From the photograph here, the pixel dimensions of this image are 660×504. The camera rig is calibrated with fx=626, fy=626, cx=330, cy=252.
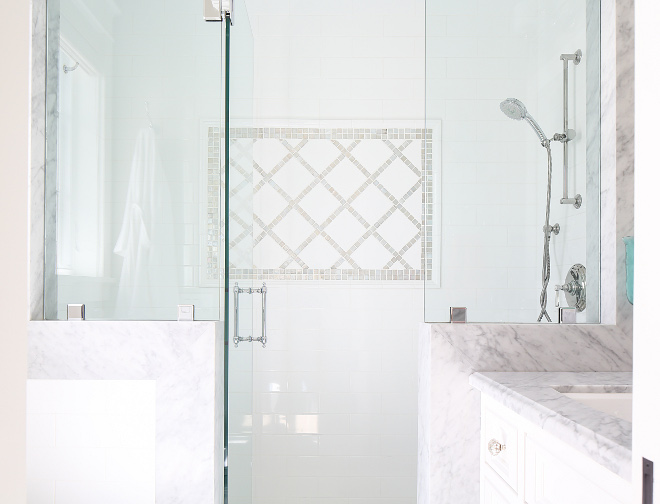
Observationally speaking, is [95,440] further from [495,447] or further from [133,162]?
[495,447]

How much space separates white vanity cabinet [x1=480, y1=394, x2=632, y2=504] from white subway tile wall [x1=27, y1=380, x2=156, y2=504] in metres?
1.04

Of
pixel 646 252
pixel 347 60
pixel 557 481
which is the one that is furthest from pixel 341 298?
pixel 646 252

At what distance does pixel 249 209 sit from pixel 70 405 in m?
1.04

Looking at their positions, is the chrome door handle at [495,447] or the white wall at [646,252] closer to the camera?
the white wall at [646,252]

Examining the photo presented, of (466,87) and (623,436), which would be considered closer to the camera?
(623,436)

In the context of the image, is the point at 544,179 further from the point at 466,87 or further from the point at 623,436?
the point at 623,436

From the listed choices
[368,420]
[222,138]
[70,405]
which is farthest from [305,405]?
[222,138]

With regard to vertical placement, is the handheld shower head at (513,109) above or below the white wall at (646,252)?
above

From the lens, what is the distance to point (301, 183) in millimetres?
3219

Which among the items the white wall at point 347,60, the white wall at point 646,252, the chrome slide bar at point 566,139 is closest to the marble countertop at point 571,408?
the white wall at point 646,252

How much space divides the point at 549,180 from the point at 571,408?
3.08 feet

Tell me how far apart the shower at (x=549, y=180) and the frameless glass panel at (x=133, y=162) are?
0.95 metres

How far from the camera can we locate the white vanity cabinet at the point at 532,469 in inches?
41.3

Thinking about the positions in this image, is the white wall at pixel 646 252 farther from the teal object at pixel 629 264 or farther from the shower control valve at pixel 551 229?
the shower control valve at pixel 551 229
